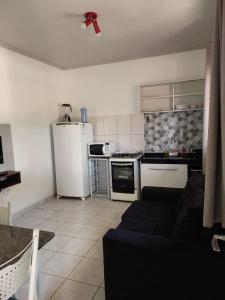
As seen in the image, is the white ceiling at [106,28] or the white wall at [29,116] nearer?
the white ceiling at [106,28]

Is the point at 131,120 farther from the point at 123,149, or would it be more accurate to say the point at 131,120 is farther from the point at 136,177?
the point at 136,177

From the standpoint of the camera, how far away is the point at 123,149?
174 inches

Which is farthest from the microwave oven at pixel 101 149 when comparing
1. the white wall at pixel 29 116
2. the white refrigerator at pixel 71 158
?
the white wall at pixel 29 116

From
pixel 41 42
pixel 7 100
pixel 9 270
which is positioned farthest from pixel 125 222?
pixel 41 42

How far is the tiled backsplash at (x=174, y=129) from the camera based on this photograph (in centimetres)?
387

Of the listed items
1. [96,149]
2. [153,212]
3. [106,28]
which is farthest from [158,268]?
[96,149]

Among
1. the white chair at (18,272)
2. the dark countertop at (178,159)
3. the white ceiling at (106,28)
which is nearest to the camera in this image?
the white chair at (18,272)

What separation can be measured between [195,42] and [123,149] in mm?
2226

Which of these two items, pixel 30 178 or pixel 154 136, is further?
pixel 154 136

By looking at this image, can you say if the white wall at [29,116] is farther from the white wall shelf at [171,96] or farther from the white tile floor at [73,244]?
the white wall shelf at [171,96]

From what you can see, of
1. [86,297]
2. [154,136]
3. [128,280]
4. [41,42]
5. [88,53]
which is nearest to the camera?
A: [128,280]

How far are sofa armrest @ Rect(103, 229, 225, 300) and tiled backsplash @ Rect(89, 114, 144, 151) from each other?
281 cm

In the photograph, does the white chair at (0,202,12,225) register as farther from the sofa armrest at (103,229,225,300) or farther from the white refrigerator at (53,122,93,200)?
the white refrigerator at (53,122,93,200)

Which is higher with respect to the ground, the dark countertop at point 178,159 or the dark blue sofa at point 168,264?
the dark countertop at point 178,159
